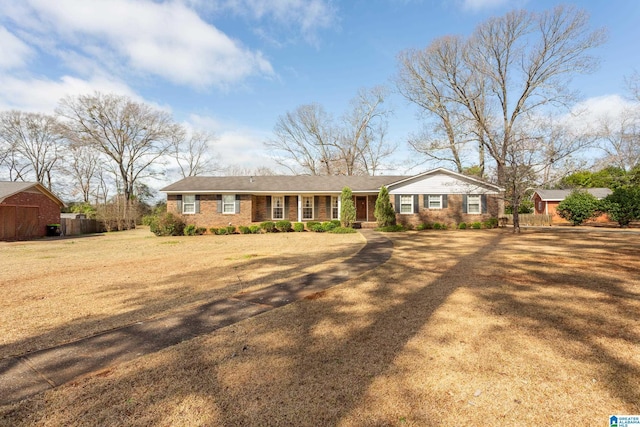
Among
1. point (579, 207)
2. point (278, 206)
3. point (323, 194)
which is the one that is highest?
point (323, 194)

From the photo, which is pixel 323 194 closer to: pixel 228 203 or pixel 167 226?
pixel 228 203

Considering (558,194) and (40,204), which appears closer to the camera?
(40,204)

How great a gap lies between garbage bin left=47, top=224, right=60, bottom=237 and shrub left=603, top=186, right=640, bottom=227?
37872 mm

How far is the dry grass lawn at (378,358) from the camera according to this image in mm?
2191

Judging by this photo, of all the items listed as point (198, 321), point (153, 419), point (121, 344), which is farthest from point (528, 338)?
point (121, 344)

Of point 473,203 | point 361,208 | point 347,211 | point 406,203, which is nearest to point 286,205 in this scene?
point 347,211

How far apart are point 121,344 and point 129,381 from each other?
930 millimetres

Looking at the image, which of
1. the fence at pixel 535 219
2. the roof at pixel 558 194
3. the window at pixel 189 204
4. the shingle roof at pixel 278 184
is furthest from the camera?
the roof at pixel 558 194

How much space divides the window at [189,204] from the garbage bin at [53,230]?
9.57 m

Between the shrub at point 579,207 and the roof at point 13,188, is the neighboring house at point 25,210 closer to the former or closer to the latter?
the roof at point 13,188

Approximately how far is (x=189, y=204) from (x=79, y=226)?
9814 millimetres

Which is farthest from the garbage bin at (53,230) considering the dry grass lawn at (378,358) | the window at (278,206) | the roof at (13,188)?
the dry grass lawn at (378,358)

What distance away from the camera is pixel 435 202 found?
20.2m

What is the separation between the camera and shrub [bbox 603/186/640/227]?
1869cm
